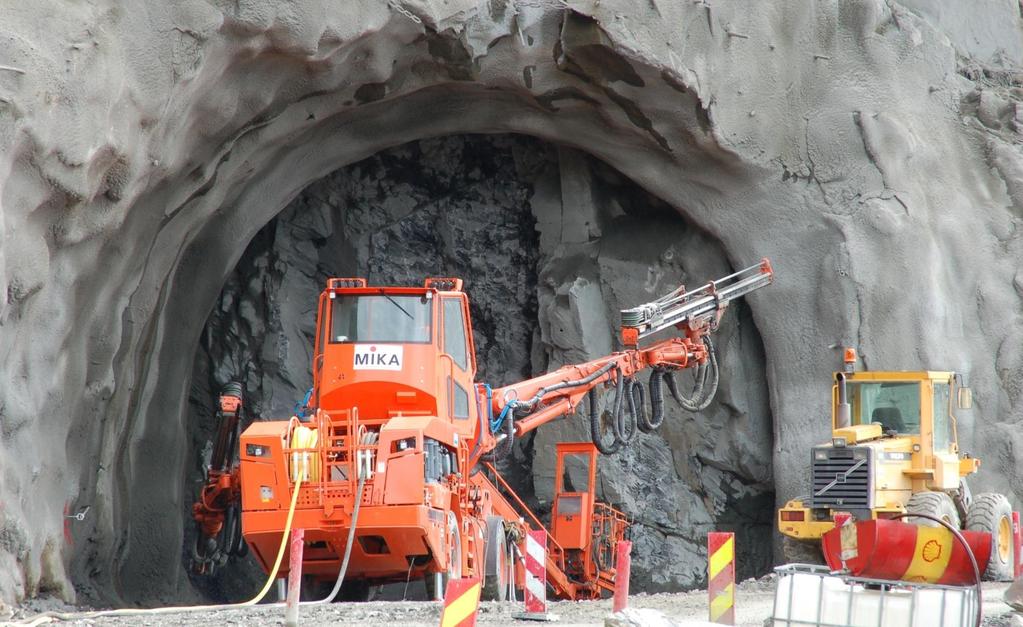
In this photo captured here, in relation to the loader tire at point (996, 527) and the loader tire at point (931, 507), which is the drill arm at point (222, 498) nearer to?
the loader tire at point (931, 507)

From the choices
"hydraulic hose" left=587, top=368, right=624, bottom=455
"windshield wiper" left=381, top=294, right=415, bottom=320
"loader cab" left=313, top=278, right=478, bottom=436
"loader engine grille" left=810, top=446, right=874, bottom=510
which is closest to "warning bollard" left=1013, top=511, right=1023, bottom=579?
"loader engine grille" left=810, top=446, right=874, bottom=510

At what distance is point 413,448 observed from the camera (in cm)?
1023

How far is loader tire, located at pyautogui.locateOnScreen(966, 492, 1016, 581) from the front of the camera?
12.7 meters

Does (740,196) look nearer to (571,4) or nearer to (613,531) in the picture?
(571,4)

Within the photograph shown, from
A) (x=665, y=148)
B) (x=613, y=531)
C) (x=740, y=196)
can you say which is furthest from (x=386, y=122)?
(x=613, y=531)

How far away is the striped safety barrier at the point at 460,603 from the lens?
6398 mm

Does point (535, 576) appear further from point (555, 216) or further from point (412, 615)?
point (555, 216)

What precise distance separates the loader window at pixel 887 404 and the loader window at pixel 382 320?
4.42 m

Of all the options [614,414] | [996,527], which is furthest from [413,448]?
[996,527]

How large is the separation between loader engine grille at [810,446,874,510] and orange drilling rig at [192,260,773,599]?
2455mm

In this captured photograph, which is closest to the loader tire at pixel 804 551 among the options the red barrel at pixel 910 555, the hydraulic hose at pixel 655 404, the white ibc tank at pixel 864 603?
the hydraulic hose at pixel 655 404

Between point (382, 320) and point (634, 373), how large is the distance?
12.3 ft

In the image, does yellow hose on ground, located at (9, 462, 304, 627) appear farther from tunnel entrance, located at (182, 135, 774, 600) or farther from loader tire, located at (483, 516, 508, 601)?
tunnel entrance, located at (182, 135, 774, 600)

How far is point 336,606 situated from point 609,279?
27.6 feet
